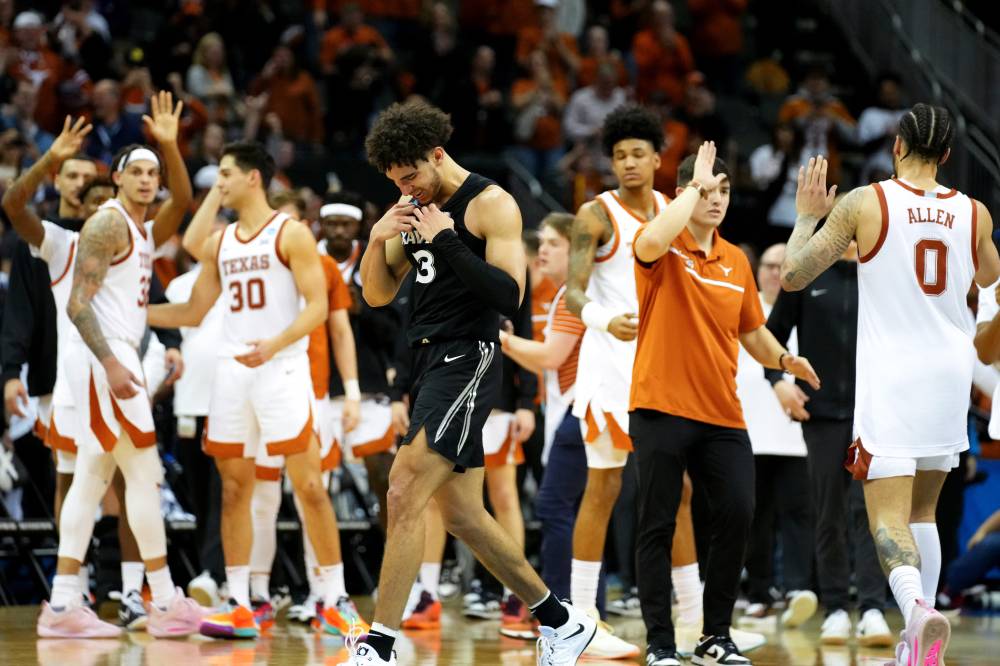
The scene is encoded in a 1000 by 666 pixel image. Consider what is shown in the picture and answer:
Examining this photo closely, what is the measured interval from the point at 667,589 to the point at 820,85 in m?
11.4

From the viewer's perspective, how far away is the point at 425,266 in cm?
603

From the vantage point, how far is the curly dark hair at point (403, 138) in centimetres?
591

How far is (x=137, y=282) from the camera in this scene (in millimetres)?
8062

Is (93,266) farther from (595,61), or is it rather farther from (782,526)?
(595,61)

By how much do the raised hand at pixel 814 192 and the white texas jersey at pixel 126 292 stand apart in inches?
150

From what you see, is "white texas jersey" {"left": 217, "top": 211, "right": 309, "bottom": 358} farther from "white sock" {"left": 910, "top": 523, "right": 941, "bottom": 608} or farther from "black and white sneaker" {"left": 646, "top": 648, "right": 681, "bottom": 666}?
"white sock" {"left": 910, "top": 523, "right": 941, "bottom": 608}

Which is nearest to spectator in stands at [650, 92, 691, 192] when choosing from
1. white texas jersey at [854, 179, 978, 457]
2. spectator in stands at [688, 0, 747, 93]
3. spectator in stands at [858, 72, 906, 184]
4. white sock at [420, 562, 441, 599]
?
spectator in stands at [858, 72, 906, 184]

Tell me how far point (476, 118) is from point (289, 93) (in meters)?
2.05

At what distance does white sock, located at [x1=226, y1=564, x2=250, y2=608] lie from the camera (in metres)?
8.00

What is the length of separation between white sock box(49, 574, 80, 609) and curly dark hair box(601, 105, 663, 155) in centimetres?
369

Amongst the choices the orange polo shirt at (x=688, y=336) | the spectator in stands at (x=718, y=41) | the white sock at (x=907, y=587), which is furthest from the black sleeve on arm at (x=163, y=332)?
the spectator in stands at (x=718, y=41)

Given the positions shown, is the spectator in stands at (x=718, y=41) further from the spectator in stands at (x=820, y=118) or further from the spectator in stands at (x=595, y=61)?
the spectator in stands at (x=595, y=61)

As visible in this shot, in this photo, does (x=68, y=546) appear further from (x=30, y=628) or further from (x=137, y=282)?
(x=137, y=282)

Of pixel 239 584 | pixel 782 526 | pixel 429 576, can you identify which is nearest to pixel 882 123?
pixel 782 526
